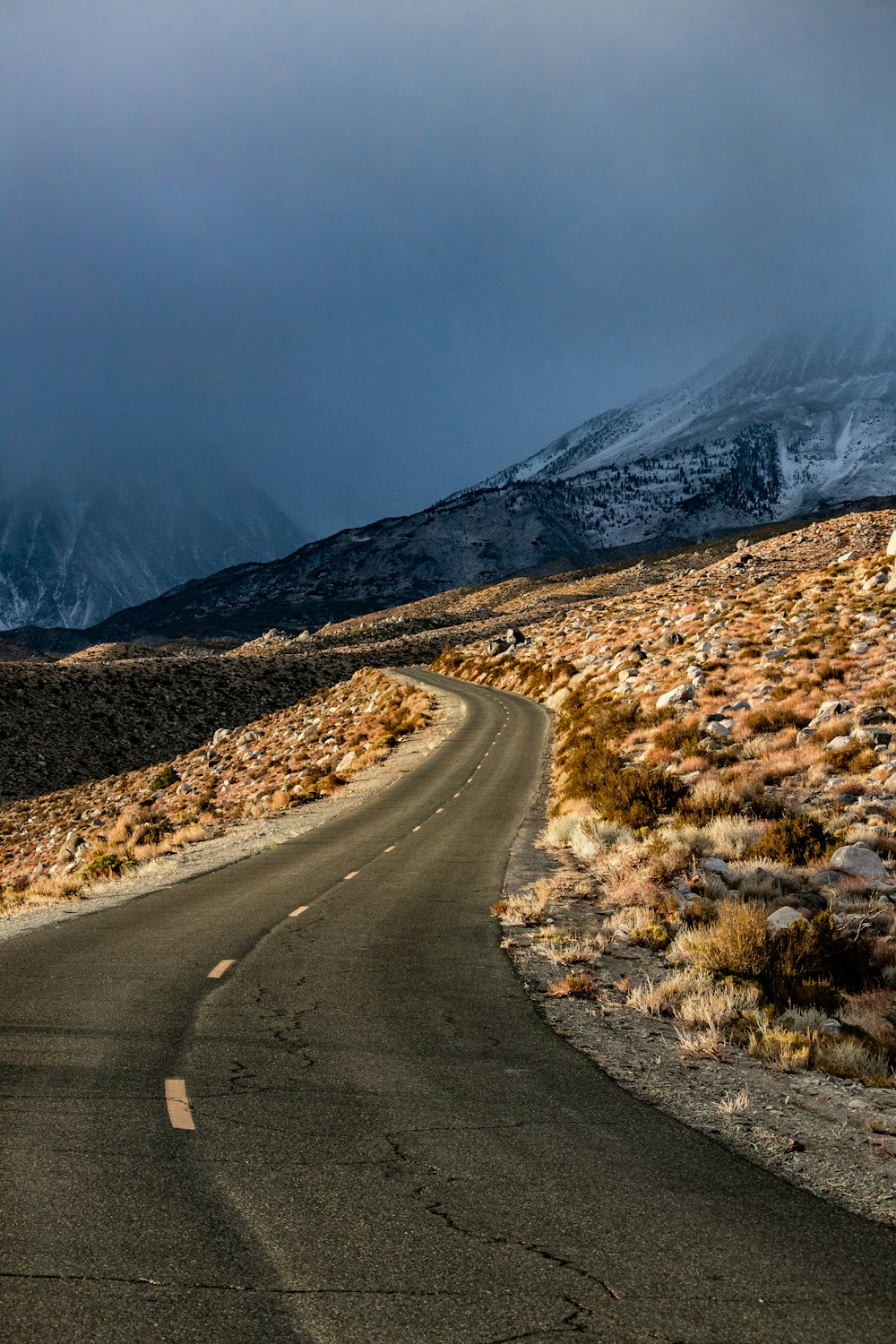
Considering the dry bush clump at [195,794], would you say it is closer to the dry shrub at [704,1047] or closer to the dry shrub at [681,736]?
the dry shrub at [681,736]

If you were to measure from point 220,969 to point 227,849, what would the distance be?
498 inches

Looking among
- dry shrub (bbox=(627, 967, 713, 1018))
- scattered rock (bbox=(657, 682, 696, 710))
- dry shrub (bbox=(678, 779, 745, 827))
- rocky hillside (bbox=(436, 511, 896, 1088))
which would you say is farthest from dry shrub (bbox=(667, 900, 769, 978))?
scattered rock (bbox=(657, 682, 696, 710))

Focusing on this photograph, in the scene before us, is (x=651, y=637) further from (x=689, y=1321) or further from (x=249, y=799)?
(x=689, y=1321)

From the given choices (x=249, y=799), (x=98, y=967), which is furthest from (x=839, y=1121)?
(x=249, y=799)

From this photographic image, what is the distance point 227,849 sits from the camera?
2289 cm

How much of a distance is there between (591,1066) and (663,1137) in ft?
4.88

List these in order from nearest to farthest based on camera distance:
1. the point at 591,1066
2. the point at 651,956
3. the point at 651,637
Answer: the point at 591,1066 → the point at 651,956 → the point at 651,637

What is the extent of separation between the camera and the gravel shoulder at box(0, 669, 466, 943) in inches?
619

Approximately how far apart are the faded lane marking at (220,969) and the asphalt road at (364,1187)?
0.13m

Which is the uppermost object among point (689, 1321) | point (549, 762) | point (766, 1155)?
point (689, 1321)

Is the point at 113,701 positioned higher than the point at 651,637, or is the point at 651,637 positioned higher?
the point at 113,701

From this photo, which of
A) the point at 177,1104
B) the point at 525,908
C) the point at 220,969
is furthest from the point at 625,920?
the point at 177,1104

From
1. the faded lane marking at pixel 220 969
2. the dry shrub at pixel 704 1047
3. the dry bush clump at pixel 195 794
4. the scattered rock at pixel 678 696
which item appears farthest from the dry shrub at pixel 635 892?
the scattered rock at pixel 678 696

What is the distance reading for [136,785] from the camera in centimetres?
4581
